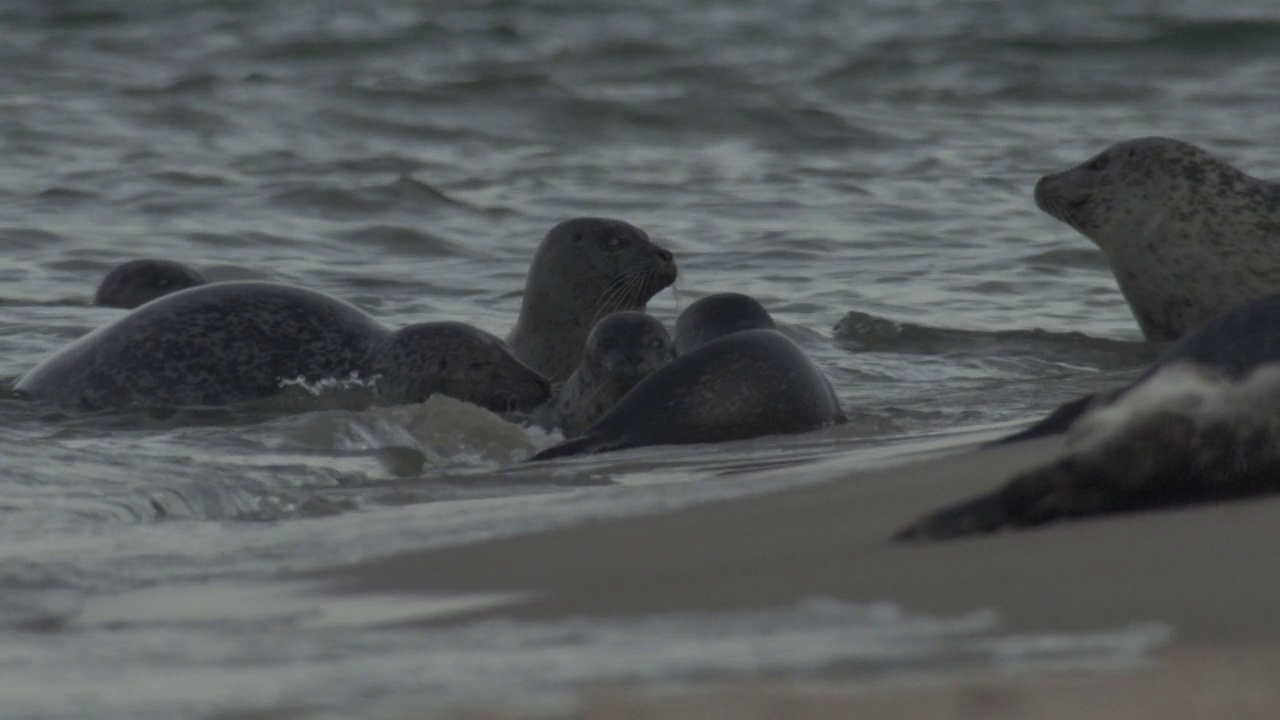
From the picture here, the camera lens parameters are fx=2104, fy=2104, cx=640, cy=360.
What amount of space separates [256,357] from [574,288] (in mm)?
1301

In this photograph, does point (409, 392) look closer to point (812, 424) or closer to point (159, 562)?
point (812, 424)

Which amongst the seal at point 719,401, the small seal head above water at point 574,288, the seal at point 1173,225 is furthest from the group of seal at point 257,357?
the seal at point 1173,225

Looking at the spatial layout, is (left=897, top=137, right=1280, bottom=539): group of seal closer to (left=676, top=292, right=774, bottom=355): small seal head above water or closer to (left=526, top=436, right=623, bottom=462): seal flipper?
(left=526, top=436, right=623, bottom=462): seal flipper

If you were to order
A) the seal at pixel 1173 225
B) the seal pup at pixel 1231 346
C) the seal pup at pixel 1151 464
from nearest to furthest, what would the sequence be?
1. the seal pup at pixel 1151 464
2. the seal pup at pixel 1231 346
3. the seal at pixel 1173 225

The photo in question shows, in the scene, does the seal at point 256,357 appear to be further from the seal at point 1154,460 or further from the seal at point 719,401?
the seal at point 1154,460

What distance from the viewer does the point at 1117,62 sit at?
20094mm

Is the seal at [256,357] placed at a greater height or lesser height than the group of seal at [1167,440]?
lesser

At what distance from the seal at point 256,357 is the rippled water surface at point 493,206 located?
237 mm

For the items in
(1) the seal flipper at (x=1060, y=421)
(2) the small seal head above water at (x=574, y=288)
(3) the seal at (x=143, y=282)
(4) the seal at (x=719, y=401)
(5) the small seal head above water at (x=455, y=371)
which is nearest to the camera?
(1) the seal flipper at (x=1060, y=421)

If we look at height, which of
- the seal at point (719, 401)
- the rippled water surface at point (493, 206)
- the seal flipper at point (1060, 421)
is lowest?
the rippled water surface at point (493, 206)

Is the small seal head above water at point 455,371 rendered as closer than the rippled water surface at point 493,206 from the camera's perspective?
No

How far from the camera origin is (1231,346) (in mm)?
3791

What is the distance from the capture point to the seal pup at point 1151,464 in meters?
3.12

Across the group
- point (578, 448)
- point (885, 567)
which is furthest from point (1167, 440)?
point (578, 448)
